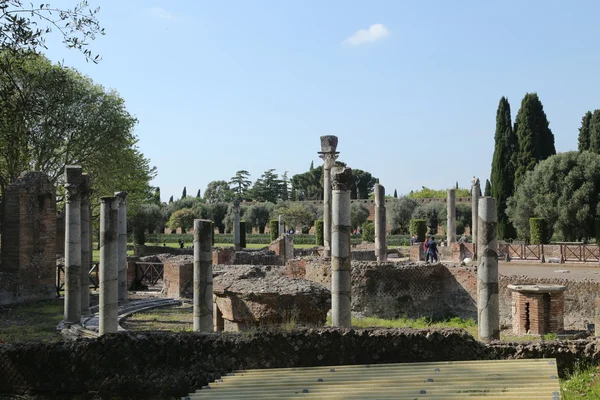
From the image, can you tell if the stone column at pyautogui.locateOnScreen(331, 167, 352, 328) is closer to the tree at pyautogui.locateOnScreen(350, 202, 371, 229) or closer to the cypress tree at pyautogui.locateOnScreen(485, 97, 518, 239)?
the cypress tree at pyautogui.locateOnScreen(485, 97, 518, 239)

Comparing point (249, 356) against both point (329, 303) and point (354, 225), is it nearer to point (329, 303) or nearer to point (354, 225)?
point (329, 303)

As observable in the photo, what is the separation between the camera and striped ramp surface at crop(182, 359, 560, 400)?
5391mm

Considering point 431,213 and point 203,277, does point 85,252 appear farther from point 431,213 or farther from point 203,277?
point 431,213

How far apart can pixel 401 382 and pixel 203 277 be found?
19.5 feet

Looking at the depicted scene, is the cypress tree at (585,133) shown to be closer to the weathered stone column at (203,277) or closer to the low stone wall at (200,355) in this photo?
the weathered stone column at (203,277)

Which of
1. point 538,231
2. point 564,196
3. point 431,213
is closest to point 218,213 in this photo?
point 431,213

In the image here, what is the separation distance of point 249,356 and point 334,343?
954 millimetres

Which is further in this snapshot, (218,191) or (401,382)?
(218,191)

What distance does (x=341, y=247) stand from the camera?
11.2m

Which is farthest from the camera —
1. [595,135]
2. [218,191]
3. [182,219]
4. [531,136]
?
[218,191]

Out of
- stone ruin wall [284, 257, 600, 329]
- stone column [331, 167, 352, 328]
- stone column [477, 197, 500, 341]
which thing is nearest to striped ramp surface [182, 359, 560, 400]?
stone column [477, 197, 500, 341]

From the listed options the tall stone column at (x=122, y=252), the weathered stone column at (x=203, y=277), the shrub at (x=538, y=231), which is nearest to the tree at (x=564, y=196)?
the shrub at (x=538, y=231)

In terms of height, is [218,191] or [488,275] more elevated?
[218,191]

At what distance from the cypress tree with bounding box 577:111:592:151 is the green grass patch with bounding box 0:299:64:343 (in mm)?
35211
